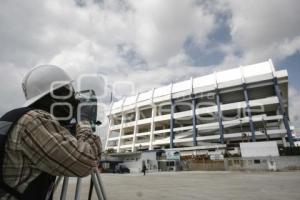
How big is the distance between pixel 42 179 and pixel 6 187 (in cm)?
19

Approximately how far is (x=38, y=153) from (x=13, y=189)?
222 mm

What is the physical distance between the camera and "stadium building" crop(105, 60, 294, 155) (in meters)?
36.2

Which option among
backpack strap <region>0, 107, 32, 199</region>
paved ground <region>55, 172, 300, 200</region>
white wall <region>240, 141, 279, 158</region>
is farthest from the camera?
white wall <region>240, 141, 279, 158</region>

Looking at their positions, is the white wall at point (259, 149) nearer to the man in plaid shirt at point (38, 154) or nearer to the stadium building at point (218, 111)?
the stadium building at point (218, 111)

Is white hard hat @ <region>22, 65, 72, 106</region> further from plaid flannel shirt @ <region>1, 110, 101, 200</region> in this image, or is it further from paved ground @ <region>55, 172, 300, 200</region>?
paved ground @ <region>55, 172, 300, 200</region>

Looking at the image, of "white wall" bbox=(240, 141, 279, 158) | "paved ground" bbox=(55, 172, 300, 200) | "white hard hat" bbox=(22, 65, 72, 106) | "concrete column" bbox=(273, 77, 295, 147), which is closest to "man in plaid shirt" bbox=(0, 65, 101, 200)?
"white hard hat" bbox=(22, 65, 72, 106)

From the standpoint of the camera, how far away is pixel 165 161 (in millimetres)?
36406

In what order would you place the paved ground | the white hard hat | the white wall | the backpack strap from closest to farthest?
the backpack strap
the white hard hat
the paved ground
the white wall

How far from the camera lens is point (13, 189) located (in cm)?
109

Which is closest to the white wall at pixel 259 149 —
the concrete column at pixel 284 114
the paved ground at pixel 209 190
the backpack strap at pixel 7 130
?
the concrete column at pixel 284 114

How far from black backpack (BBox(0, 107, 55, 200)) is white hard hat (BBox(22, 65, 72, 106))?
9.6 inches

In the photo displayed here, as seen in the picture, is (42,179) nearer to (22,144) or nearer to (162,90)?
(22,144)

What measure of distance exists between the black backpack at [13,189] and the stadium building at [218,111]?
37.5 metres

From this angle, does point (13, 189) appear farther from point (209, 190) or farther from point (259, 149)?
point (259, 149)
